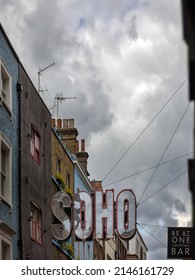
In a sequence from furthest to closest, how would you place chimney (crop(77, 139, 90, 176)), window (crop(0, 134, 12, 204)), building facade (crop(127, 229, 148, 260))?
building facade (crop(127, 229, 148, 260)) → chimney (crop(77, 139, 90, 176)) → window (crop(0, 134, 12, 204))

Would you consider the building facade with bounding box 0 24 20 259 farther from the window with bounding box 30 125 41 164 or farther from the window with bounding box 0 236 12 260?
the window with bounding box 30 125 41 164

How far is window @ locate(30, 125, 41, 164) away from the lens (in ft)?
82.4

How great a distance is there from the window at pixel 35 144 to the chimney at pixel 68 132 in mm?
9243

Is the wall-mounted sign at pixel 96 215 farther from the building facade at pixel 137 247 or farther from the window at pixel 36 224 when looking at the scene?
the building facade at pixel 137 247

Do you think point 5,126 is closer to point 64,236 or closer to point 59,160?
point 64,236

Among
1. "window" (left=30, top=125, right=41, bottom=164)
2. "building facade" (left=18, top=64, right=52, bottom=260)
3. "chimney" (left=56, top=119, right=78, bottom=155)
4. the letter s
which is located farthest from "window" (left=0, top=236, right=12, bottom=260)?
"chimney" (left=56, top=119, right=78, bottom=155)

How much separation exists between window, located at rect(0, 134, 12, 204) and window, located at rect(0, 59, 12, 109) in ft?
4.01

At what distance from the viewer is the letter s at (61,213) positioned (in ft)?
81.0

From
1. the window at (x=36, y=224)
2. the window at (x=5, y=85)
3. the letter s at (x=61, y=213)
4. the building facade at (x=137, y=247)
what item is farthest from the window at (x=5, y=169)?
the building facade at (x=137, y=247)

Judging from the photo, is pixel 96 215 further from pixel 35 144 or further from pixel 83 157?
pixel 83 157

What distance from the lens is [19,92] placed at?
2322 cm

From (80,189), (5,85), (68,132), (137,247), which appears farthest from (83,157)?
(137,247)
